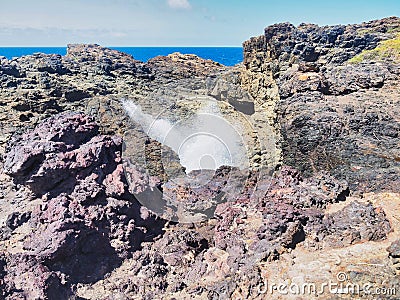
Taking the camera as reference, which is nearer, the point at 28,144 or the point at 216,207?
the point at 28,144

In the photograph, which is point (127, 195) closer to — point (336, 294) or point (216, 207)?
point (216, 207)

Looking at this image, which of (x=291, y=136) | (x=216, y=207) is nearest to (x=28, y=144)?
(x=216, y=207)

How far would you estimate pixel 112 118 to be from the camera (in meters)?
16.1

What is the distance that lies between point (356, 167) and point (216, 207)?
3623mm
